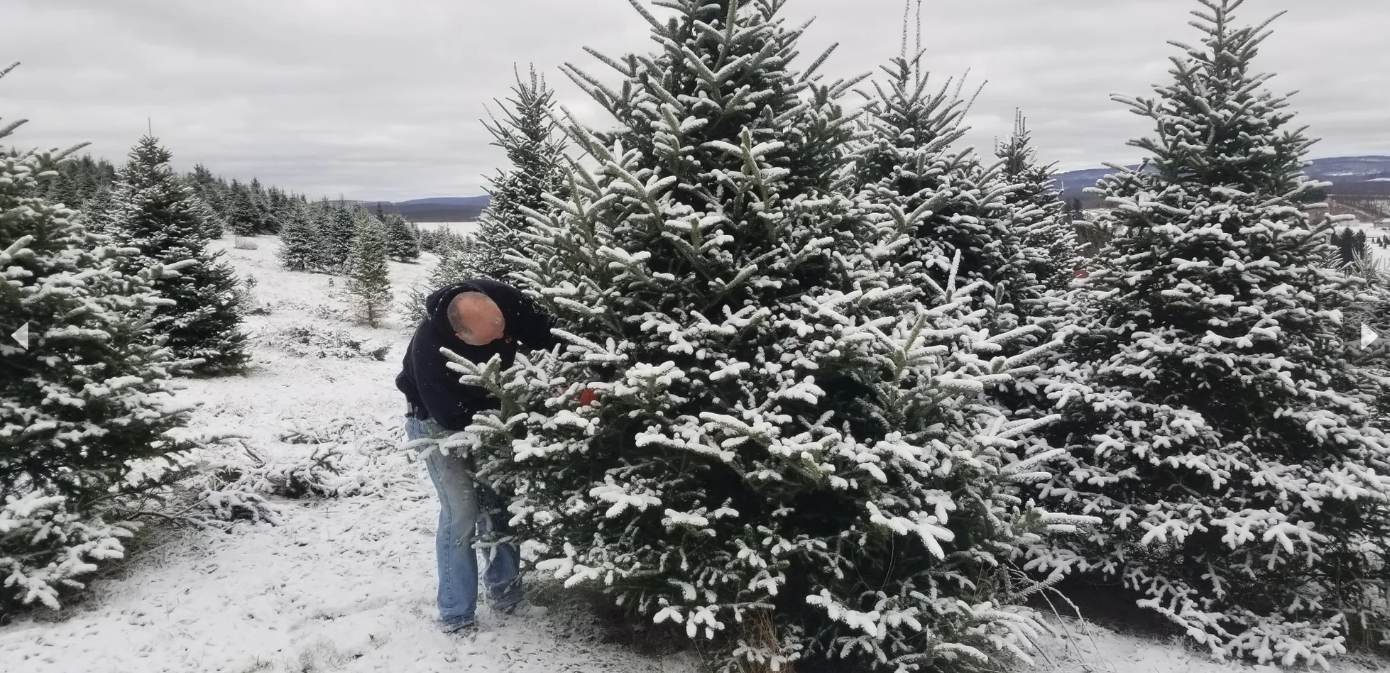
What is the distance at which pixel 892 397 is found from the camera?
3.77 m

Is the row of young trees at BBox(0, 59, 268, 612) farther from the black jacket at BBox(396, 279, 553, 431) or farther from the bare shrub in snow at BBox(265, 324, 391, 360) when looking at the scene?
the bare shrub in snow at BBox(265, 324, 391, 360)

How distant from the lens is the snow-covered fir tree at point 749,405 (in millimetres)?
3656

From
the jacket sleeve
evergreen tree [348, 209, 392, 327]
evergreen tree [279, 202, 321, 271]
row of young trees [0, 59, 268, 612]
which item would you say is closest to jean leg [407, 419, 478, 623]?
the jacket sleeve

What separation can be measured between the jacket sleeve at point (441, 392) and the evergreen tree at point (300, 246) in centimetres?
4033

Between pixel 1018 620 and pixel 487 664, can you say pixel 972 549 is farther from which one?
pixel 487 664

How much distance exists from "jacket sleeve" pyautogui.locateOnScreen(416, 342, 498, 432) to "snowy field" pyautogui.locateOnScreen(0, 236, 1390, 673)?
141 cm

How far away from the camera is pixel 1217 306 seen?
5320 mm

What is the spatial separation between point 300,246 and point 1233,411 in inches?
1691

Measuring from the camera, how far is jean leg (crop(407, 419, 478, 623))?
451 cm

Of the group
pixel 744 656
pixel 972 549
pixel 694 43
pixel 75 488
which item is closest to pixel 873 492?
pixel 972 549

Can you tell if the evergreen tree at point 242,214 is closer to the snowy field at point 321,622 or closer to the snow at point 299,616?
the snowy field at point 321,622

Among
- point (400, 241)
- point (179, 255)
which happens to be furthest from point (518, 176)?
point (400, 241)

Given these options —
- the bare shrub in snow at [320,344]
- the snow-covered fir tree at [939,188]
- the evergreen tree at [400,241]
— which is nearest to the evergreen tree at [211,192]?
the evergreen tree at [400,241]

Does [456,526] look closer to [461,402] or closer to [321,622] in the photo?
[461,402]
